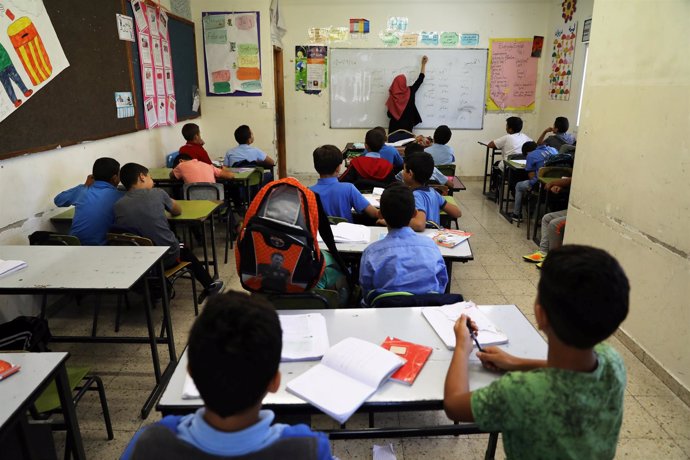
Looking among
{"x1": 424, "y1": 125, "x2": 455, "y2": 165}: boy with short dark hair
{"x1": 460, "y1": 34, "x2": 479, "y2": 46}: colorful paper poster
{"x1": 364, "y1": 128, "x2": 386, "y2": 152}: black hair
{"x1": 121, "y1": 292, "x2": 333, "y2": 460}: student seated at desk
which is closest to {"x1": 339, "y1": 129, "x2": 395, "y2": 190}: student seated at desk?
{"x1": 364, "y1": 128, "x2": 386, "y2": 152}: black hair

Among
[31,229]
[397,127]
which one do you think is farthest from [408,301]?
[397,127]

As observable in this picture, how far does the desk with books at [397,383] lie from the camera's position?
4.24 ft

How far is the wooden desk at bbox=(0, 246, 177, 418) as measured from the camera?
6.64 feet

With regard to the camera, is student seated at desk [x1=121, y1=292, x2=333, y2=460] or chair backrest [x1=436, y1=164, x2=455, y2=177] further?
chair backrest [x1=436, y1=164, x2=455, y2=177]

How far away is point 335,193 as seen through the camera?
322 centimetres

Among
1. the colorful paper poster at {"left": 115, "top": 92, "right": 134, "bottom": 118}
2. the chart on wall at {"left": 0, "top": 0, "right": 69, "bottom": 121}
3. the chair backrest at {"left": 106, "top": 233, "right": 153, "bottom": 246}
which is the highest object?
the chart on wall at {"left": 0, "top": 0, "right": 69, "bottom": 121}

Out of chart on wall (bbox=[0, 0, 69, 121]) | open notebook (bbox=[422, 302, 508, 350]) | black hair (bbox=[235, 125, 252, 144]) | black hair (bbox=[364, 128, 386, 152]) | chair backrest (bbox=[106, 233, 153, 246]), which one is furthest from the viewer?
black hair (bbox=[235, 125, 252, 144])

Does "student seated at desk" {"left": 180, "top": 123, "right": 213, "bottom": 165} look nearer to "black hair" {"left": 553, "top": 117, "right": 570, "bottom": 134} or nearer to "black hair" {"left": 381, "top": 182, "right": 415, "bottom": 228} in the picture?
"black hair" {"left": 381, "top": 182, "right": 415, "bottom": 228}

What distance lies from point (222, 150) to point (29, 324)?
486 cm

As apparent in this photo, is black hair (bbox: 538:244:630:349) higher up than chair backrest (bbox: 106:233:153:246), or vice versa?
black hair (bbox: 538:244:630:349)

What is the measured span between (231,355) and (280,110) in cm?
720

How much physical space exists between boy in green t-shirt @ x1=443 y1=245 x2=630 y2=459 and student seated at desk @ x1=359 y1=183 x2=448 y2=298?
103cm

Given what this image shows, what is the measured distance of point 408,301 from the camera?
1.88 metres

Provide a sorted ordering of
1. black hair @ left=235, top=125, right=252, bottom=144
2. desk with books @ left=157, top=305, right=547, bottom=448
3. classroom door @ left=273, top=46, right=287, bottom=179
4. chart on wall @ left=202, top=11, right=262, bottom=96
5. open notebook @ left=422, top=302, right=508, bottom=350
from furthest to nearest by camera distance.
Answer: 1. classroom door @ left=273, top=46, right=287, bottom=179
2. chart on wall @ left=202, top=11, right=262, bottom=96
3. black hair @ left=235, top=125, right=252, bottom=144
4. open notebook @ left=422, top=302, right=508, bottom=350
5. desk with books @ left=157, top=305, right=547, bottom=448
